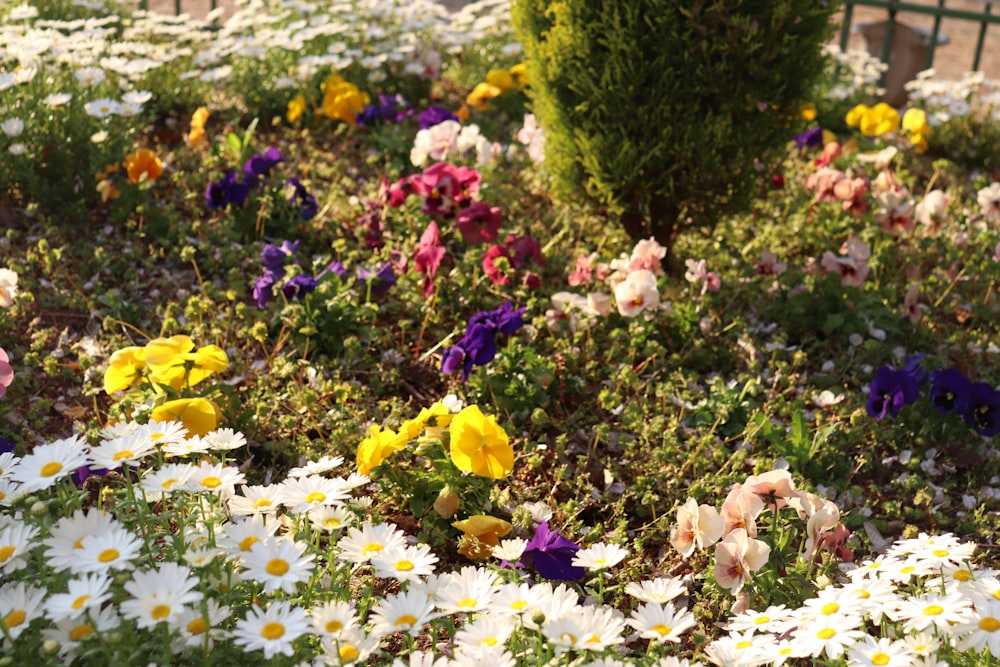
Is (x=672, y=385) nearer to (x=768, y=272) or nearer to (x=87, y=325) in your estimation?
(x=768, y=272)

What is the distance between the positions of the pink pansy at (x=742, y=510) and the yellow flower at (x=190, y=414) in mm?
1451

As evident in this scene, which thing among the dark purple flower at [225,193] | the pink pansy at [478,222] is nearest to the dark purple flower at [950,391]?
the pink pansy at [478,222]

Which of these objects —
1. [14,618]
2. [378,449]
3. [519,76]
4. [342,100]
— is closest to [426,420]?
[378,449]

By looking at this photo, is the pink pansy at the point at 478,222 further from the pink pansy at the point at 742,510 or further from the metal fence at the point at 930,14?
the metal fence at the point at 930,14

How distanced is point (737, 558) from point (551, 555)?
18.6 inches

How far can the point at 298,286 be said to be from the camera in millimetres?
3549

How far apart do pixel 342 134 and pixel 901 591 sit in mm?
4275

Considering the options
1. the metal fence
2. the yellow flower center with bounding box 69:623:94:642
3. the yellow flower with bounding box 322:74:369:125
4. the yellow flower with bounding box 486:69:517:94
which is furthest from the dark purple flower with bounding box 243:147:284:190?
the metal fence

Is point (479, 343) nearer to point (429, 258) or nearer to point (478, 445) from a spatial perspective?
point (478, 445)

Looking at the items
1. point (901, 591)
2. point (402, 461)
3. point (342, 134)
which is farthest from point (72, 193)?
point (901, 591)

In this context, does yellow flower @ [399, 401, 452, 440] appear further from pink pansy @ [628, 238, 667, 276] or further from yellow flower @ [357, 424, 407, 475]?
pink pansy @ [628, 238, 667, 276]

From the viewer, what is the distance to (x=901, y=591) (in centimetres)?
247

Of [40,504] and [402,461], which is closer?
[40,504]

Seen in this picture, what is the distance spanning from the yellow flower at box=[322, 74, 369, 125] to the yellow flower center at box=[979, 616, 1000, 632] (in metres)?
4.27
